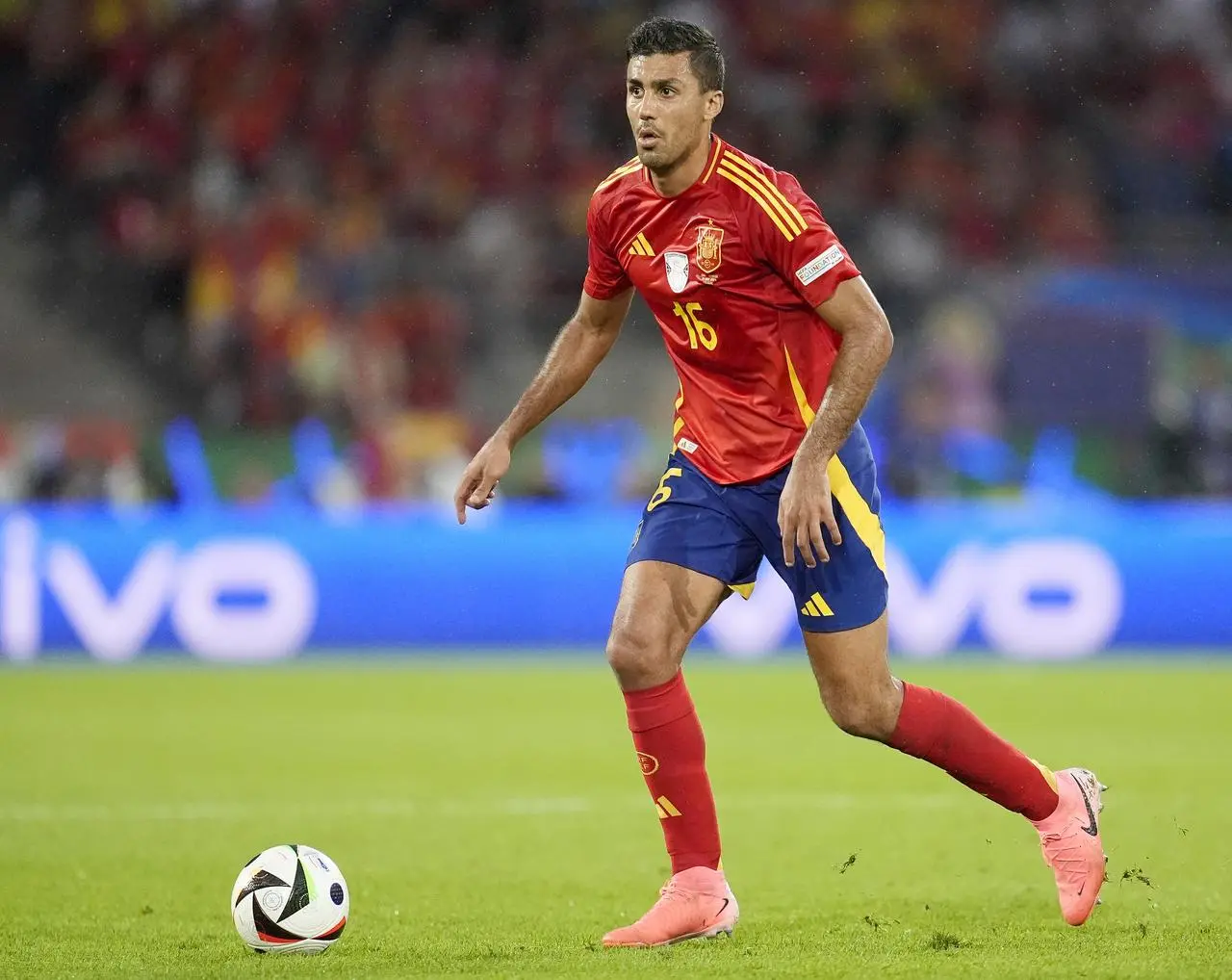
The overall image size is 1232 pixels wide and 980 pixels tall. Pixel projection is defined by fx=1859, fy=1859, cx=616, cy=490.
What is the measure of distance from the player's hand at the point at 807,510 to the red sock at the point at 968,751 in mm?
586

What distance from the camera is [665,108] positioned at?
15.1 feet

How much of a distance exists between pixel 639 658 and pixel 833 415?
2.54ft

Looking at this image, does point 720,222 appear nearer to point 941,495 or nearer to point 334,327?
point 941,495

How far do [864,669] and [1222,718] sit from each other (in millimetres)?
5744

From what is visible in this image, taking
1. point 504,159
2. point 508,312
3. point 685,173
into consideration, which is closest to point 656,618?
point 685,173

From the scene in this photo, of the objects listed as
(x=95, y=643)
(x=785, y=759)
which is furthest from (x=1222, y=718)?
(x=95, y=643)

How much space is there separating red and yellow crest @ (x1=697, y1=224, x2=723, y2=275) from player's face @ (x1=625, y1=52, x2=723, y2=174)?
0.20 meters

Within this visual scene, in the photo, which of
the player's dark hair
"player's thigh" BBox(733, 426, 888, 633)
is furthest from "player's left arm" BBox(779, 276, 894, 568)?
the player's dark hair

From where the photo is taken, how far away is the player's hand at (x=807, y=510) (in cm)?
441

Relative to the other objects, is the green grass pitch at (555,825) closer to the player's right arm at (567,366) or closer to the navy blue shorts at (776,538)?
the navy blue shorts at (776,538)

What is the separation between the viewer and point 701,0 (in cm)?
1933

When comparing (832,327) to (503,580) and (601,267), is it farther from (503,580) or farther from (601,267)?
(503,580)

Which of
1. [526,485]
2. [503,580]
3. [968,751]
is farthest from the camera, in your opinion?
[526,485]

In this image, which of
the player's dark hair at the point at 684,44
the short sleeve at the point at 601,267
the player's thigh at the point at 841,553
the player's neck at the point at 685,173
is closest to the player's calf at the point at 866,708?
the player's thigh at the point at 841,553
